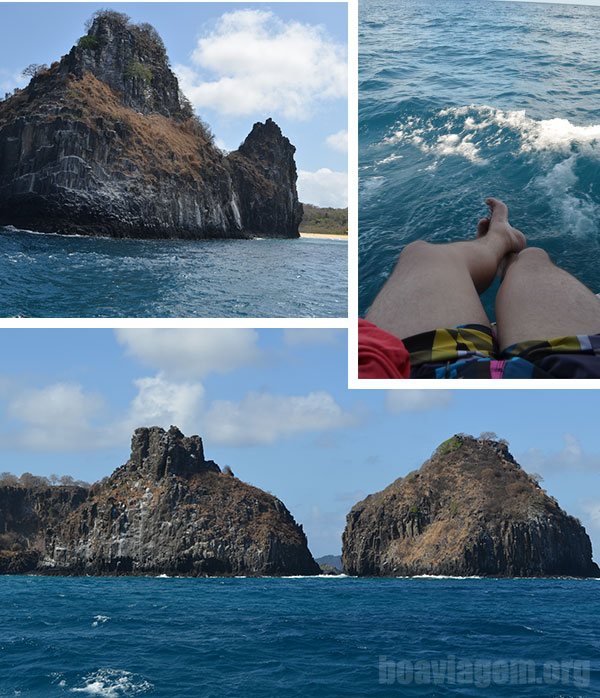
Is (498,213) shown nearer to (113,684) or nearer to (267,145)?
(113,684)

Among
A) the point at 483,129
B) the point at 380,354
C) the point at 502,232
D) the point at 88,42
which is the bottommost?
the point at 380,354

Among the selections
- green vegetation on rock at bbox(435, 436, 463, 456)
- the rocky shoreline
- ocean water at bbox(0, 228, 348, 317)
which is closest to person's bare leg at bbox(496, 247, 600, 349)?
ocean water at bbox(0, 228, 348, 317)

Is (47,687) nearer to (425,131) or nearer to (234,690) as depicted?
(234,690)

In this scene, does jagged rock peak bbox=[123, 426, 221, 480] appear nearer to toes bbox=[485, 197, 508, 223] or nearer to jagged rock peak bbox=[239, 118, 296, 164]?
jagged rock peak bbox=[239, 118, 296, 164]

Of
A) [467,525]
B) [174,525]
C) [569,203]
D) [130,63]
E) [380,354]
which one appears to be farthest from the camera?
[467,525]

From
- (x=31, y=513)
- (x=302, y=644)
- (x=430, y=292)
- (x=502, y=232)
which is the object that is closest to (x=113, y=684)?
(x=302, y=644)

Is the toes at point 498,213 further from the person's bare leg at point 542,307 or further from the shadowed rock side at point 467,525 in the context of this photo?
the shadowed rock side at point 467,525
